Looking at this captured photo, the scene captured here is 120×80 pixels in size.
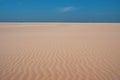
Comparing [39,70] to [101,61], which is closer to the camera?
[39,70]

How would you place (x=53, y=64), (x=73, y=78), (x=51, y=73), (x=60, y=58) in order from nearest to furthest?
(x=73, y=78), (x=51, y=73), (x=53, y=64), (x=60, y=58)

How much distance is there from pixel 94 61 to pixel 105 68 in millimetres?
851

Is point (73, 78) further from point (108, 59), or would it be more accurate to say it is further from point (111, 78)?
point (108, 59)

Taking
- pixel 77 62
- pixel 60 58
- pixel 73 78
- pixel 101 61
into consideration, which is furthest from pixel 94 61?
pixel 73 78

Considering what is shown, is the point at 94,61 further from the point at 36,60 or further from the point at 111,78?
the point at 36,60

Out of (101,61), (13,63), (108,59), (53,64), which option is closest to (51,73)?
(53,64)

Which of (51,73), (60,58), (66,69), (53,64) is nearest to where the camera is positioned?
(51,73)

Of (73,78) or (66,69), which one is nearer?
(73,78)

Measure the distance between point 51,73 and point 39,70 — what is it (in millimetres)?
499

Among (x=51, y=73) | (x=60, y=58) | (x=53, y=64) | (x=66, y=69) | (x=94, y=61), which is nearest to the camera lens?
(x=51, y=73)

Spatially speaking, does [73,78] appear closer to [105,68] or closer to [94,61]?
[105,68]

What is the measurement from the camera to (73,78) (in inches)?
185

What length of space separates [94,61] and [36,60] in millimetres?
2397

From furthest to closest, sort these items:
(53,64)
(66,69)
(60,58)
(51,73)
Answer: (60,58)
(53,64)
(66,69)
(51,73)
